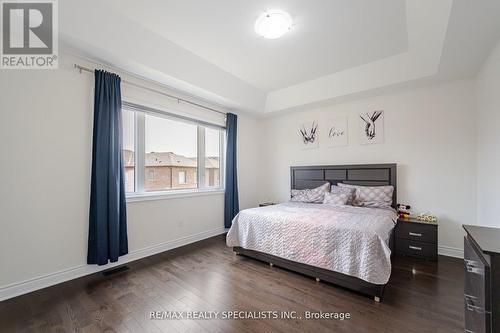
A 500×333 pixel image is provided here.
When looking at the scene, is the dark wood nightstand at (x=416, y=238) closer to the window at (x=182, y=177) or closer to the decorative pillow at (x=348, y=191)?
the decorative pillow at (x=348, y=191)

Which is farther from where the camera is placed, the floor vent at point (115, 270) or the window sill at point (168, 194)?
the window sill at point (168, 194)

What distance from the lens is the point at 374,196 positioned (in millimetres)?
3328

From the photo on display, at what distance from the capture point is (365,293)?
2.02 meters

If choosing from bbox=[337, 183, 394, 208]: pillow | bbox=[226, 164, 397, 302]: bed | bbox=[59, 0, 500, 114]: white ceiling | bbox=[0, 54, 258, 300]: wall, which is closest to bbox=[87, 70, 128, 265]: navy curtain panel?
bbox=[0, 54, 258, 300]: wall

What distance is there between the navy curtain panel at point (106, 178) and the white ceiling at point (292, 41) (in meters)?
0.41

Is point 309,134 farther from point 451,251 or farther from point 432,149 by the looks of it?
point 451,251

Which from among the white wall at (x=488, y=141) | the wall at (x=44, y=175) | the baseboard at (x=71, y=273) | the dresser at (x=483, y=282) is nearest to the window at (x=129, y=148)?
the wall at (x=44, y=175)

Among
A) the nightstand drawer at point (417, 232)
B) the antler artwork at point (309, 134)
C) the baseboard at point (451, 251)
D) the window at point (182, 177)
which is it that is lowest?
the baseboard at point (451, 251)

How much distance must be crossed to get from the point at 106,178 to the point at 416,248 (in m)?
4.17

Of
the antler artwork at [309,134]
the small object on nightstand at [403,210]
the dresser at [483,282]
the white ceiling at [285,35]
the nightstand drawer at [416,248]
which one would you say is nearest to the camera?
the dresser at [483,282]

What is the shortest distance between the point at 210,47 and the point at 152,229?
8.82 feet

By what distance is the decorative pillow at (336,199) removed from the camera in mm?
3399

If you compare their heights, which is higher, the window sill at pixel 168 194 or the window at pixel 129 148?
the window at pixel 129 148

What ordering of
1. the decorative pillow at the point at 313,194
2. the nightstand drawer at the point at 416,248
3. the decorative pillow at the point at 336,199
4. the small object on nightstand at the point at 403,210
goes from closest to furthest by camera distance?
the nightstand drawer at the point at 416,248
the small object on nightstand at the point at 403,210
the decorative pillow at the point at 336,199
the decorative pillow at the point at 313,194
